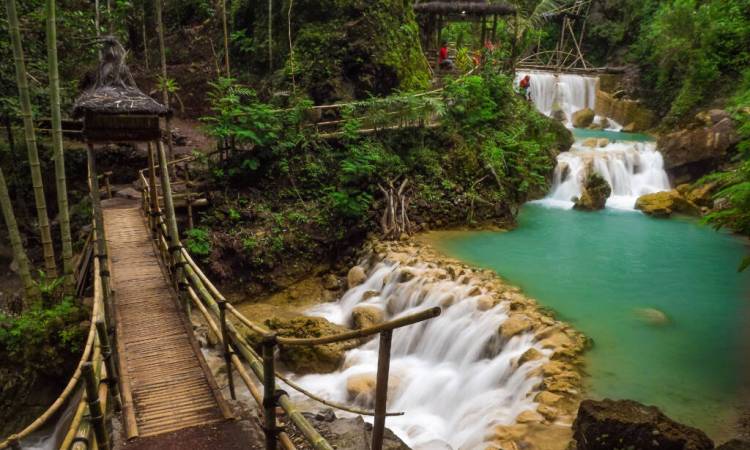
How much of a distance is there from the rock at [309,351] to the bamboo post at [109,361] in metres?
3.84

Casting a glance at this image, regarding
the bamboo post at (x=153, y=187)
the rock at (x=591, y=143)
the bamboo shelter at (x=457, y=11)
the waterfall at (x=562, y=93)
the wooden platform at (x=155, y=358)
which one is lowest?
the wooden platform at (x=155, y=358)

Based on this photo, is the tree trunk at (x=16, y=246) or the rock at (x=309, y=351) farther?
the rock at (x=309, y=351)

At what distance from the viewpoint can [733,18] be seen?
69.3 ft

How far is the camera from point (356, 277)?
12500mm

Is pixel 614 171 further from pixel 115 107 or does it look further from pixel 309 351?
pixel 115 107

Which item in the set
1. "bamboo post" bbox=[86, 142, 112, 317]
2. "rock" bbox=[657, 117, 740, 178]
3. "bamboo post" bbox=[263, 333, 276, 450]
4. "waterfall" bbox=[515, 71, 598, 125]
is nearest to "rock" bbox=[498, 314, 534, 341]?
"bamboo post" bbox=[263, 333, 276, 450]

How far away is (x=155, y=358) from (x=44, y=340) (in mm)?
3763

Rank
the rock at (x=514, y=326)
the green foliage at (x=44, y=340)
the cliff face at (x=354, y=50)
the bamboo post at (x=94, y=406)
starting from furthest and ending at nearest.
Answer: the cliff face at (x=354, y=50) < the green foliage at (x=44, y=340) < the rock at (x=514, y=326) < the bamboo post at (x=94, y=406)

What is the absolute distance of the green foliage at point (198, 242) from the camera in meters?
12.2

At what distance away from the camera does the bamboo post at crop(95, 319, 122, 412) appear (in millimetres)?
5105

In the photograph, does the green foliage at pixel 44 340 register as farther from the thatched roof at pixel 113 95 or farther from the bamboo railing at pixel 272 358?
the thatched roof at pixel 113 95

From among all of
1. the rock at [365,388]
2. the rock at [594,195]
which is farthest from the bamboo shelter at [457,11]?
the rock at [365,388]

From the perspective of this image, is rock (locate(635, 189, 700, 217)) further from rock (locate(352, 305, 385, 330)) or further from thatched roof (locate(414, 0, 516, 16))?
rock (locate(352, 305, 385, 330))

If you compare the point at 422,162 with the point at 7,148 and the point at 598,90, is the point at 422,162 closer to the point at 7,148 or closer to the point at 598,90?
the point at 7,148
